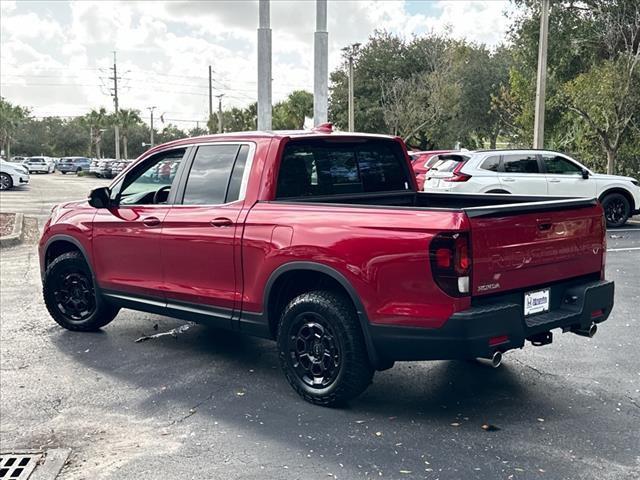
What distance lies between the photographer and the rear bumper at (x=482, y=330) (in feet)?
13.6

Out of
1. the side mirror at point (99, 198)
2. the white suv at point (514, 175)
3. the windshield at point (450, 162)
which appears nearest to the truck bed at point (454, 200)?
the side mirror at point (99, 198)

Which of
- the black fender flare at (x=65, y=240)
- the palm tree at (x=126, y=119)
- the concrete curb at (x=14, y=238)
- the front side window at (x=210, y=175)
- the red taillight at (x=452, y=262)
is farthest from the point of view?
the palm tree at (x=126, y=119)

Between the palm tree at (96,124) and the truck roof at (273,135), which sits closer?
the truck roof at (273,135)

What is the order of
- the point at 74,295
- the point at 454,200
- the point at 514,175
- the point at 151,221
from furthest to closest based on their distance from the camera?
the point at 514,175, the point at 74,295, the point at 454,200, the point at 151,221

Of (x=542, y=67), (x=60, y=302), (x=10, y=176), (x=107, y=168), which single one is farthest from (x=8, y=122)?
(x=60, y=302)

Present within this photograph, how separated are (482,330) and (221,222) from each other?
2.16m

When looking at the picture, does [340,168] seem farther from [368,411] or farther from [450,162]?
[450,162]

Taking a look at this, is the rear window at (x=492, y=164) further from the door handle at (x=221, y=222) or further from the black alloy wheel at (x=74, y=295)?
the door handle at (x=221, y=222)

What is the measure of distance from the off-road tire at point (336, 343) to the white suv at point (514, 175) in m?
9.43

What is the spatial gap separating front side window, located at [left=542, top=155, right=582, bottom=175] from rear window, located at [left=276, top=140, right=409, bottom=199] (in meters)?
9.10

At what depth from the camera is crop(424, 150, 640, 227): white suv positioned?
1403cm

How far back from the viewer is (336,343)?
4.70 m

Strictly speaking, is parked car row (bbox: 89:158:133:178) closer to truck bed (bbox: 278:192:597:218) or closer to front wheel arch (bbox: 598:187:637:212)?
front wheel arch (bbox: 598:187:637:212)

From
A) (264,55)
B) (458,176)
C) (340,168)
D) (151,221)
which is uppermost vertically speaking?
(264,55)
